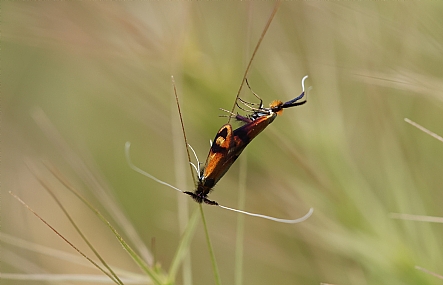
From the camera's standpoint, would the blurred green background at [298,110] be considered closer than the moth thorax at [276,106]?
No

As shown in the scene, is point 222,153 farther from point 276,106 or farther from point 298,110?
point 298,110

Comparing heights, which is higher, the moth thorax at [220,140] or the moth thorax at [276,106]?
the moth thorax at [276,106]

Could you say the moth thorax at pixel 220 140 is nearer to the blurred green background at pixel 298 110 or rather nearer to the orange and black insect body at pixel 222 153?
the orange and black insect body at pixel 222 153

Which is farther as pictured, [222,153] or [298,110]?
[298,110]

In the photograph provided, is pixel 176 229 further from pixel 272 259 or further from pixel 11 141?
pixel 11 141

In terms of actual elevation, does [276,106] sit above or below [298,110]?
below

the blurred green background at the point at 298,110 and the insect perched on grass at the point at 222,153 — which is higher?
the blurred green background at the point at 298,110

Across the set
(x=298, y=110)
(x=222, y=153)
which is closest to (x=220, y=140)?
(x=222, y=153)

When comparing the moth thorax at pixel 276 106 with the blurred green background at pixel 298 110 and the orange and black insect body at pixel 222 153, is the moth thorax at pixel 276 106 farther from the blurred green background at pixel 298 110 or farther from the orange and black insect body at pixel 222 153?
the blurred green background at pixel 298 110

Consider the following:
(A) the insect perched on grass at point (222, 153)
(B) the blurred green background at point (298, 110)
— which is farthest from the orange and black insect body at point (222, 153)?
(B) the blurred green background at point (298, 110)

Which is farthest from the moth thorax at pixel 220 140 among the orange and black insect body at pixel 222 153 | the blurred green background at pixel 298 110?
the blurred green background at pixel 298 110

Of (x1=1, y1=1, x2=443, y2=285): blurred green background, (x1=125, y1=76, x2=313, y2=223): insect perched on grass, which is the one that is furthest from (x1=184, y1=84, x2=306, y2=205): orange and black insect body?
(x1=1, y1=1, x2=443, y2=285): blurred green background
